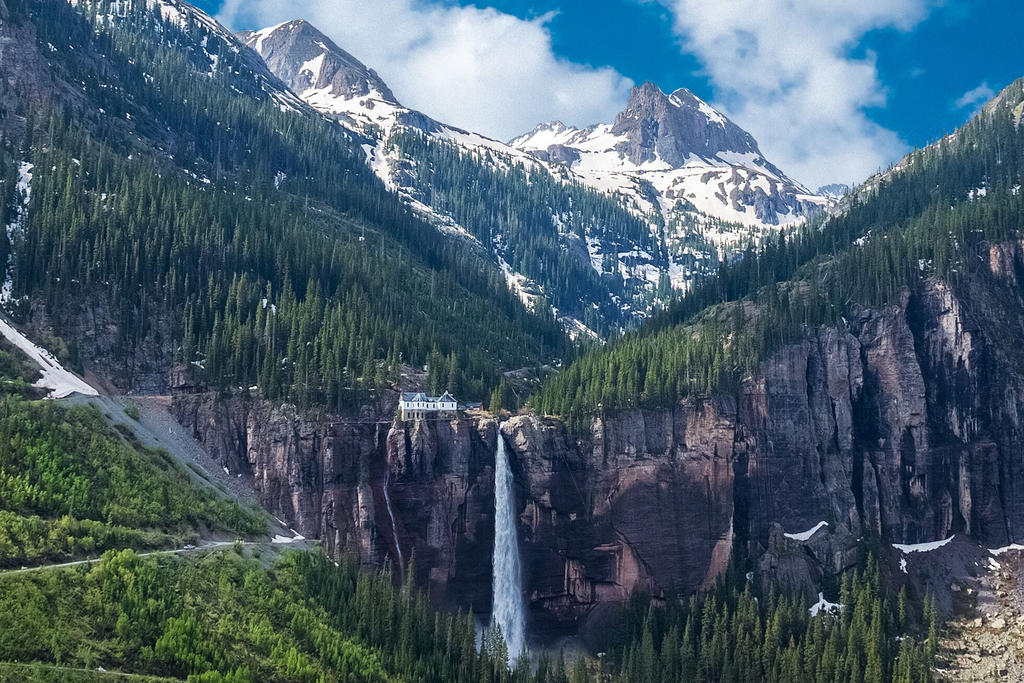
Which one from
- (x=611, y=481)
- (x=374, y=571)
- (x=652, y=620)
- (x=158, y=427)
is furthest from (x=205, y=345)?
(x=652, y=620)

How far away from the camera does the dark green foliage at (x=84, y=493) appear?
123 meters

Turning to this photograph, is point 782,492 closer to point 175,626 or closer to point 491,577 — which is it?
point 491,577

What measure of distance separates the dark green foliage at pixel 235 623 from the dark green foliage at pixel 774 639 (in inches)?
1102

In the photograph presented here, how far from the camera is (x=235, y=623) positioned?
12631 cm

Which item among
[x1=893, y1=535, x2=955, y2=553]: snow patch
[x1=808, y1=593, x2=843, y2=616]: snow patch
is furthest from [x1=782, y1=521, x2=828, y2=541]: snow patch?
[x1=893, y1=535, x2=955, y2=553]: snow patch

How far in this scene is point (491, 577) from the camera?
600 feet

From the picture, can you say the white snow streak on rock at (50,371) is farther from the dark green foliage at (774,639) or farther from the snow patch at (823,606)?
the snow patch at (823,606)

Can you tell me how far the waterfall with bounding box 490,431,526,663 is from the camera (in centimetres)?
18088

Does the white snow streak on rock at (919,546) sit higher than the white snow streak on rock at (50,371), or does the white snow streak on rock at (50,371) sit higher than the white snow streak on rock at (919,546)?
the white snow streak on rock at (50,371)

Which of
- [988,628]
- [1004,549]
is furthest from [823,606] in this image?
[1004,549]

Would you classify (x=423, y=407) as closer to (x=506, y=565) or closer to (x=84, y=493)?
(x=506, y=565)

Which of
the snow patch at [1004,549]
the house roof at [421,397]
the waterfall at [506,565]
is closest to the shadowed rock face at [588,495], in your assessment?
the waterfall at [506,565]

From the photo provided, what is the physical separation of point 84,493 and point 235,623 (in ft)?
76.5

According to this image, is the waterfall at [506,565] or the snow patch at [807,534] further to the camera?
the snow patch at [807,534]
